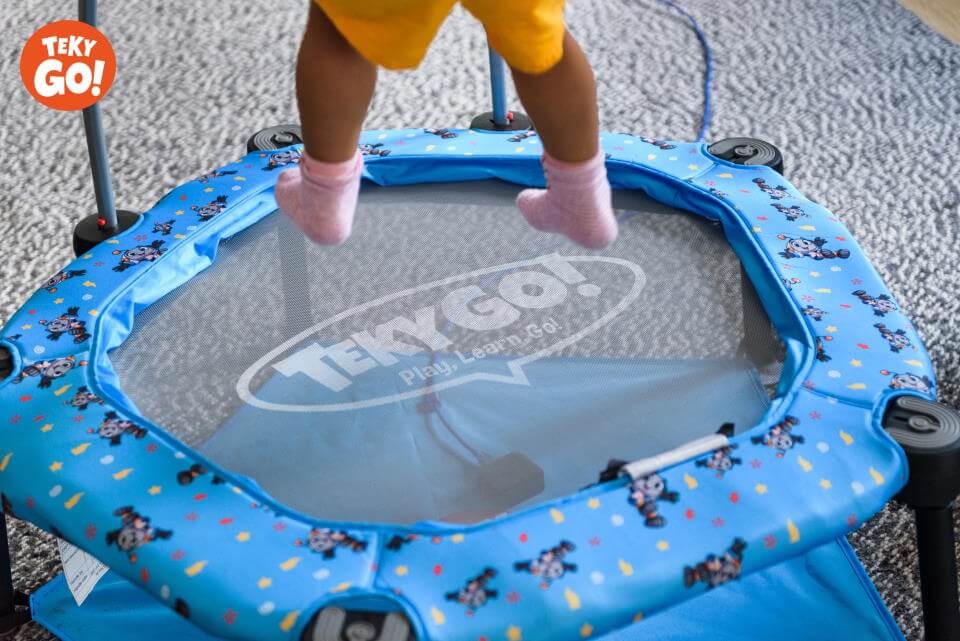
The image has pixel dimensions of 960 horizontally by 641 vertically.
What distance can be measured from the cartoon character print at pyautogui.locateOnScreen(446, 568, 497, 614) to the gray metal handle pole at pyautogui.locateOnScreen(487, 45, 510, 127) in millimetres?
591

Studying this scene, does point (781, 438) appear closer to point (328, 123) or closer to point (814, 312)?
point (814, 312)

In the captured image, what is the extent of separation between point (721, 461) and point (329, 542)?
0.26 meters

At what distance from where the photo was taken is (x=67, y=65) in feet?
3.27

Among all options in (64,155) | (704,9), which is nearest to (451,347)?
(64,155)

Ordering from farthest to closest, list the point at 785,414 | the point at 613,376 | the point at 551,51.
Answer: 1. the point at 613,376
2. the point at 785,414
3. the point at 551,51

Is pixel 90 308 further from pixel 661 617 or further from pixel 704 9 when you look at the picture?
pixel 704 9

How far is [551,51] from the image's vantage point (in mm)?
643

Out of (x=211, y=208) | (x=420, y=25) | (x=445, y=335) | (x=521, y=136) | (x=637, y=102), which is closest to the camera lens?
(x=420, y=25)

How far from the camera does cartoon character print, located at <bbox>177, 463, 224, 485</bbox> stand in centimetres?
84

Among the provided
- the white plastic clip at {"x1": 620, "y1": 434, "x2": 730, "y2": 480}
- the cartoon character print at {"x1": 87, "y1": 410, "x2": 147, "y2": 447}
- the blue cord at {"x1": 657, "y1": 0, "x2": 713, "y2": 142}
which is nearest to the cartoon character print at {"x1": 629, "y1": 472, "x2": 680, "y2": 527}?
the white plastic clip at {"x1": 620, "y1": 434, "x2": 730, "y2": 480}

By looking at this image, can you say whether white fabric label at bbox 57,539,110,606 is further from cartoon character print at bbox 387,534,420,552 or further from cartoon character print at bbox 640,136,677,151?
cartoon character print at bbox 640,136,677,151

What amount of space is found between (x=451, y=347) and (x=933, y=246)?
65 cm

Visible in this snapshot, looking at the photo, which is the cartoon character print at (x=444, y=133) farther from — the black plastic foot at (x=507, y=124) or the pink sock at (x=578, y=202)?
the pink sock at (x=578, y=202)

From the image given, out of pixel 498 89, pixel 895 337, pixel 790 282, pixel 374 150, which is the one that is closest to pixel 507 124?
pixel 498 89
